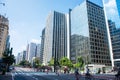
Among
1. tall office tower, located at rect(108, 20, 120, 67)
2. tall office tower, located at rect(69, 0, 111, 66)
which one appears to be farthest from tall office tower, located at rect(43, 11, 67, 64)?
tall office tower, located at rect(108, 20, 120, 67)

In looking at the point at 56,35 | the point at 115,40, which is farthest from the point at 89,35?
the point at 56,35

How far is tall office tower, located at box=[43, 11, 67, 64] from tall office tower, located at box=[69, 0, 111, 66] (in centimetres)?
3727

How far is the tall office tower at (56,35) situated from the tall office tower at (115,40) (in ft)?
233

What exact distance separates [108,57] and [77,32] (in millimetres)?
30292

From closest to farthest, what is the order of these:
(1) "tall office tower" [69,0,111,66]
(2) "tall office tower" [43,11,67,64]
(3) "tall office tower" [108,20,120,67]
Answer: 1. (3) "tall office tower" [108,20,120,67]
2. (1) "tall office tower" [69,0,111,66]
3. (2) "tall office tower" [43,11,67,64]

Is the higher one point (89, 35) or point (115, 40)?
point (89, 35)

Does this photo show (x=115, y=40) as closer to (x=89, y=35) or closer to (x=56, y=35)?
(x=89, y=35)

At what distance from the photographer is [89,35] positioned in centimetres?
10988

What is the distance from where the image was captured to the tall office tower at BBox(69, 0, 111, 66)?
4267 inches

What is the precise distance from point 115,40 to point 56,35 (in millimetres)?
79939

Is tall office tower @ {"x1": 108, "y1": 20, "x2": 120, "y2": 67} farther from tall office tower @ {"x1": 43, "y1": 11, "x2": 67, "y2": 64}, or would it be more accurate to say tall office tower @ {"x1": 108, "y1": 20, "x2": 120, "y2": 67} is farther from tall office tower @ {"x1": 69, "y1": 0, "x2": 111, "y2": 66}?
tall office tower @ {"x1": 43, "y1": 11, "x2": 67, "y2": 64}

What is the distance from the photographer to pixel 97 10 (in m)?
125

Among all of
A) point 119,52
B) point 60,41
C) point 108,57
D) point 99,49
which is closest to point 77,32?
point 99,49

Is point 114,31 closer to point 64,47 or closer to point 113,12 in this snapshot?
point 113,12
